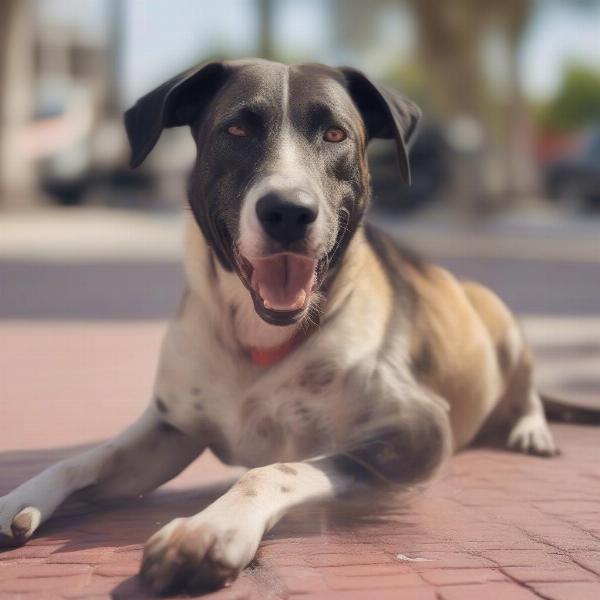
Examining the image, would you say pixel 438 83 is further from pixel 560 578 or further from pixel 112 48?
pixel 560 578

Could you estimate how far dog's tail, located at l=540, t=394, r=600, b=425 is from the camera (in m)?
6.02

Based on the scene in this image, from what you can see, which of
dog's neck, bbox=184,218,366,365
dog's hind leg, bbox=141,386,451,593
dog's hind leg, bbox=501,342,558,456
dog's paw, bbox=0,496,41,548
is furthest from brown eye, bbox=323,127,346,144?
dog's hind leg, bbox=501,342,558,456

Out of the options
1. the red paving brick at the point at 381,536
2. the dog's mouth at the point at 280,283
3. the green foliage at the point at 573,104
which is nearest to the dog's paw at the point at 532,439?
the red paving brick at the point at 381,536

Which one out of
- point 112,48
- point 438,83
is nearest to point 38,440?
point 438,83

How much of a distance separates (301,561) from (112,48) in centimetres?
3472

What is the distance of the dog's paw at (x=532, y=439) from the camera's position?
5457 mm

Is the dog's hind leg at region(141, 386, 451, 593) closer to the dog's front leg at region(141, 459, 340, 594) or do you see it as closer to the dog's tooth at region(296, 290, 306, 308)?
the dog's front leg at region(141, 459, 340, 594)

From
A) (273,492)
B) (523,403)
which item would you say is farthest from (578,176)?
(273,492)

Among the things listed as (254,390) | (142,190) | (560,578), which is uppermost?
(254,390)

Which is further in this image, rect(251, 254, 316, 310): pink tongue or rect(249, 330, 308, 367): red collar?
rect(249, 330, 308, 367): red collar

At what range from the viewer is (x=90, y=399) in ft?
22.2

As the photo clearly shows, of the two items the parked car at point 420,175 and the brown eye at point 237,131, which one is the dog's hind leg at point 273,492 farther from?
the parked car at point 420,175

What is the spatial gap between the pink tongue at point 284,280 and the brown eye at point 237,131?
0.44m

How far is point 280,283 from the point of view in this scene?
4152mm
